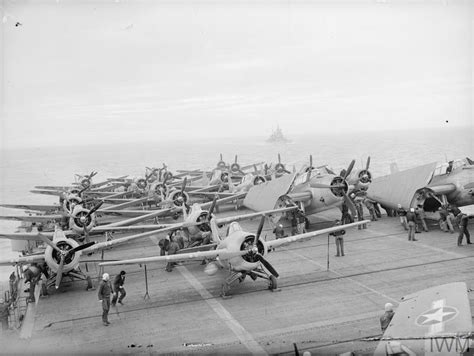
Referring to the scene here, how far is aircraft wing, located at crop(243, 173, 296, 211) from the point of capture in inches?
1108

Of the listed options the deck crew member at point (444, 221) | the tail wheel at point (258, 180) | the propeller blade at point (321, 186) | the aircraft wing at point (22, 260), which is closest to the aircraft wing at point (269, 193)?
the propeller blade at point (321, 186)

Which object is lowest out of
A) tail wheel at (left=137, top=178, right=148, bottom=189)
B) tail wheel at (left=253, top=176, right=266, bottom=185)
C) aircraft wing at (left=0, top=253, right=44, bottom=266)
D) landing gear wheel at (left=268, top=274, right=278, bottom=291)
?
landing gear wheel at (left=268, top=274, right=278, bottom=291)

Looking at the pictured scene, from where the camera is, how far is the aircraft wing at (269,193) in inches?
1108

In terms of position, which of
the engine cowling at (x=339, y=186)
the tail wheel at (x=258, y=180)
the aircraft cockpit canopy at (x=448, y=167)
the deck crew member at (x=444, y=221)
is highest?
the aircraft cockpit canopy at (x=448, y=167)

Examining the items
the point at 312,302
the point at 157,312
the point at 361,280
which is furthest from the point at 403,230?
the point at 157,312

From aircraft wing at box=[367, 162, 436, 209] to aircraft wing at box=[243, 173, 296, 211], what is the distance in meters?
5.57

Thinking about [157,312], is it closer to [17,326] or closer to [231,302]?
[231,302]

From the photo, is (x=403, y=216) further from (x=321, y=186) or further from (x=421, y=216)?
(x=321, y=186)

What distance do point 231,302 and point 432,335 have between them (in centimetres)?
875

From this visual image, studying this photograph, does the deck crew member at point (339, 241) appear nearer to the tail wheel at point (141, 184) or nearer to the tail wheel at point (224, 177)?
the tail wheel at point (224, 177)

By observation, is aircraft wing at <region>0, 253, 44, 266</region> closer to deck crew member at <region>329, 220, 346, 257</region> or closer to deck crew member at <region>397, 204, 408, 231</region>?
deck crew member at <region>329, 220, 346, 257</region>

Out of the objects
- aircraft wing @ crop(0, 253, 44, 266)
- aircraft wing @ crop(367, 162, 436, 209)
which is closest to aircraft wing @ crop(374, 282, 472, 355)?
aircraft wing @ crop(0, 253, 44, 266)

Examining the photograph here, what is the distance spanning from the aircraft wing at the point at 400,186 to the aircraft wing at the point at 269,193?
557cm

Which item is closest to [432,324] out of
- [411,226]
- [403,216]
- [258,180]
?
[411,226]
